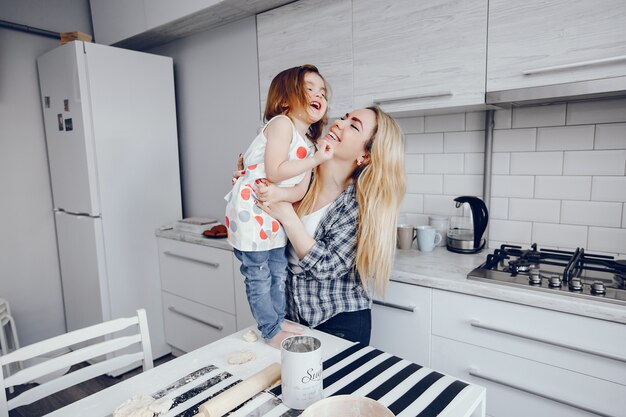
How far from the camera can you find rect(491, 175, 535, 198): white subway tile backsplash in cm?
182

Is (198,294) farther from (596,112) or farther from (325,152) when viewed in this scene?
(596,112)

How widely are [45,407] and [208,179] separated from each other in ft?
5.43

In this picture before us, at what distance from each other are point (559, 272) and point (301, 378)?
123 centimetres

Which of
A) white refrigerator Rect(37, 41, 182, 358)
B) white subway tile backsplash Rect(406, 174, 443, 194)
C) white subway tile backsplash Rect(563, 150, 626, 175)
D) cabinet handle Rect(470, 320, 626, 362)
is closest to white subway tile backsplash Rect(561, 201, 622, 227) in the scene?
white subway tile backsplash Rect(563, 150, 626, 175)

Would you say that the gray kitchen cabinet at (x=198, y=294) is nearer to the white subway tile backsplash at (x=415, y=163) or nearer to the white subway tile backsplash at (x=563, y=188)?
the white subway tile backsplash at (x=415, y=163)

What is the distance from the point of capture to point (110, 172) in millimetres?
2465

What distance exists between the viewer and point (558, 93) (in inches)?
54.3

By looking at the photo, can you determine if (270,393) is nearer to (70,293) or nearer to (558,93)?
(558,93)

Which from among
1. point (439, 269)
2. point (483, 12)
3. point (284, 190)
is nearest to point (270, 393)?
point (284, 190)

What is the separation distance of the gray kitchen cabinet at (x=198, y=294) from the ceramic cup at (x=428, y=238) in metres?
1.00

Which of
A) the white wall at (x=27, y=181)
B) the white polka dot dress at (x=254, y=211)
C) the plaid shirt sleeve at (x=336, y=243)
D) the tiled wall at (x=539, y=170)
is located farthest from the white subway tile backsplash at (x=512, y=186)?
the white wall at (x=27, y=181)

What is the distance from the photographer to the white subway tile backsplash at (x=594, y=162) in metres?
1.61

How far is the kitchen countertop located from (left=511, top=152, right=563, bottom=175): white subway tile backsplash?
1.37 ft

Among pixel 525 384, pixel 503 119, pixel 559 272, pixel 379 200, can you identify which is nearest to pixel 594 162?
pixel 503 119
